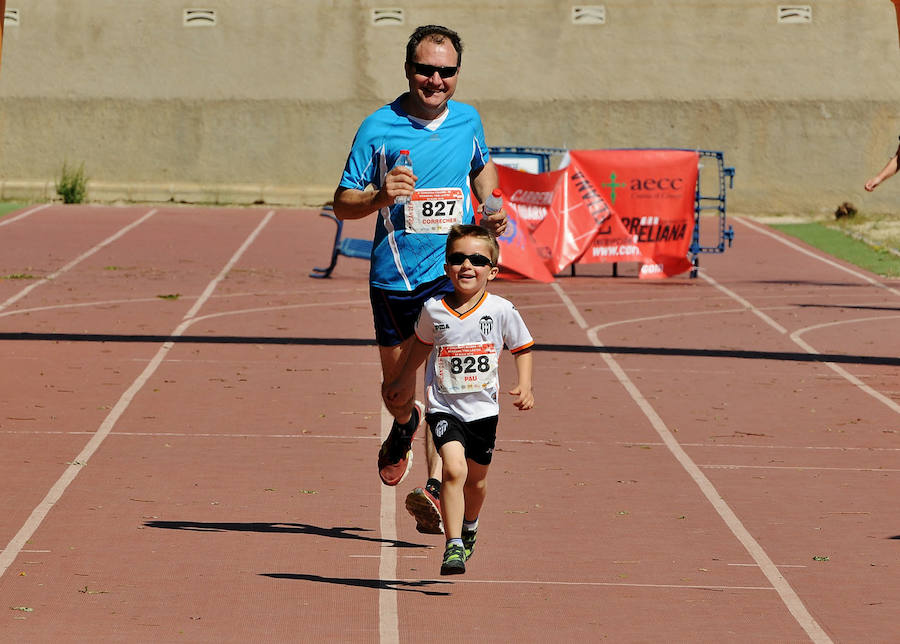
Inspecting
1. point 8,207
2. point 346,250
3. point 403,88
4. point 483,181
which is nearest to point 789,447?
point 483,181

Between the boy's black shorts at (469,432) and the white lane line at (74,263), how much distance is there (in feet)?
40.2

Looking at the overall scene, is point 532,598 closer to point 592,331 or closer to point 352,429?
point 352,429

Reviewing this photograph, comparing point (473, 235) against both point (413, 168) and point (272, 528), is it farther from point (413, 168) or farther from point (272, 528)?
point (272, 528)

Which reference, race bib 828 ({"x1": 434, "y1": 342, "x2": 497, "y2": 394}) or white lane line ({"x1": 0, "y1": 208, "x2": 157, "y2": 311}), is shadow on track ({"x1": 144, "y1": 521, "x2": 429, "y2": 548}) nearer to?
race bib 828 ({"x1": 434, "y1": 342, "x2": 497, "y2": 394})

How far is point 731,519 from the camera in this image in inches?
324

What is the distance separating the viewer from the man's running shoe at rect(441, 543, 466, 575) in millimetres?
6473

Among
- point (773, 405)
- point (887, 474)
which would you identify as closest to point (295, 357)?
point (773, 405)

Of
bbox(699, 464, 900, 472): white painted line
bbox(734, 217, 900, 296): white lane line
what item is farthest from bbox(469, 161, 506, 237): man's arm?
bbox(734, 217, 900, 296): white lane line

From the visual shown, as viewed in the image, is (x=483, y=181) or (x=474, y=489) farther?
(x=483, y=181)

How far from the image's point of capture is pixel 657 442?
34.6 ft

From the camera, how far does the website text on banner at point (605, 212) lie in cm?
2192

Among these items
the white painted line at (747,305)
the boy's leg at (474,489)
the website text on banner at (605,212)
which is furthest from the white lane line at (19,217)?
the boy's leg at (474,489)

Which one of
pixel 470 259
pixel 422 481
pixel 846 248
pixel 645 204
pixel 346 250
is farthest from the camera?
pixel 846 248

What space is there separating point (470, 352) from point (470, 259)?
0.40 metres
